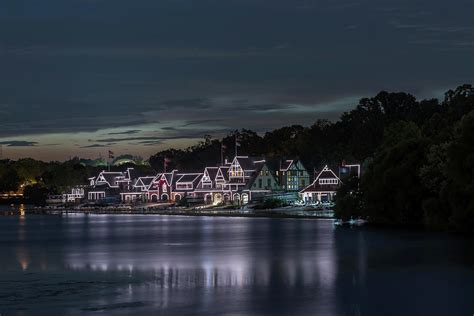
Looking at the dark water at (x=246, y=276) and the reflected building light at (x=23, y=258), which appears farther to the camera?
the reflected building light at (x=23, y=258)

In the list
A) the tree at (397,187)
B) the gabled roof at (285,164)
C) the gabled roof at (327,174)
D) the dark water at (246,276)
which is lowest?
the dark water at (246,276)

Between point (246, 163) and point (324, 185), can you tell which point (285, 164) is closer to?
point (246, 163)

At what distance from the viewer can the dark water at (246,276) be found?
136ft

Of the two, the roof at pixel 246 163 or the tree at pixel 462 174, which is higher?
the roof at pixel 246 163

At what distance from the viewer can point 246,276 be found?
5438 cm

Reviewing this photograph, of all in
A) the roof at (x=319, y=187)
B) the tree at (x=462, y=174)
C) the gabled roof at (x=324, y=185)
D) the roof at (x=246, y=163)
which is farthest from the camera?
the roof at (x=246, y=163)

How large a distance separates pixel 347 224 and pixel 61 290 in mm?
67076

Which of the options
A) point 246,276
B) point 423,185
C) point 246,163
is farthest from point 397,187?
point 246,163

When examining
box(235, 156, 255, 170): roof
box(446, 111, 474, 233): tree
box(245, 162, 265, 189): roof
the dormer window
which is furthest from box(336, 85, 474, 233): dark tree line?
box(235, 156, 255, 170): roof

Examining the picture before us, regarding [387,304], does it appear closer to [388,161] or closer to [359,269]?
[359,269]

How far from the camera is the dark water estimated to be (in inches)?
1635

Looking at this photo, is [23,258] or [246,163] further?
[246,163]

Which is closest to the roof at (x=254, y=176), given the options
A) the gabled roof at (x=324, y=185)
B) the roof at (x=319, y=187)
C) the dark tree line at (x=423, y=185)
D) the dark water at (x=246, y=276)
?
the roof at (x=319, y=187)

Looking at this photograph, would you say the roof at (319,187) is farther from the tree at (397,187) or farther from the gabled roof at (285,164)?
the tree at (397,187)
